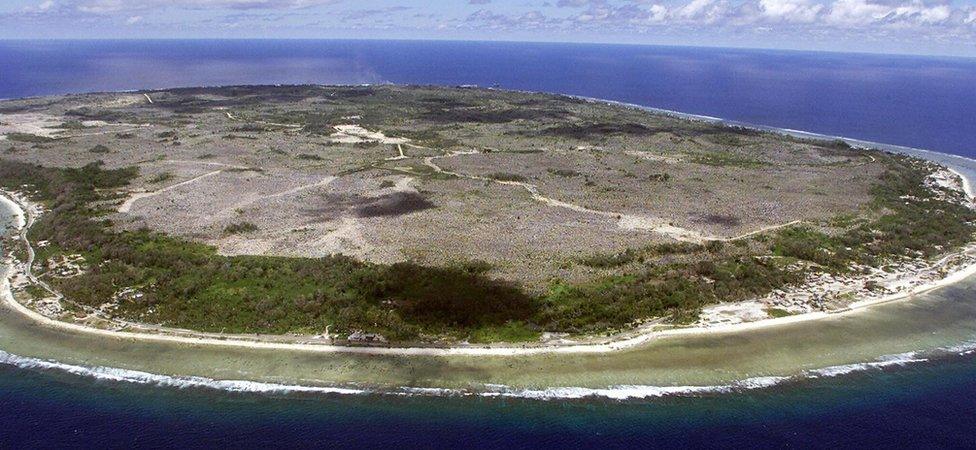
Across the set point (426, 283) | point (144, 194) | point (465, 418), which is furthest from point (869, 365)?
point (144, 194)

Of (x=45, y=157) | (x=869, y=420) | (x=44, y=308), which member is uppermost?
(x=45, y=157)

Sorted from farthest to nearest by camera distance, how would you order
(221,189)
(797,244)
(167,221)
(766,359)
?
(221,189), (167,221), (797,244), (766,359)

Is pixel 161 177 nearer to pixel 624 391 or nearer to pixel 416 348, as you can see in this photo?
pixel 416 348

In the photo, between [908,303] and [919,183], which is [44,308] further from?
[919,183]

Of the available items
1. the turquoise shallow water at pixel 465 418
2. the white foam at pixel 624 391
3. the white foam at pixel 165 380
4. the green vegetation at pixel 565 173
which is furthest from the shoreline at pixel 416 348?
the green vegetation at pixel 565 173

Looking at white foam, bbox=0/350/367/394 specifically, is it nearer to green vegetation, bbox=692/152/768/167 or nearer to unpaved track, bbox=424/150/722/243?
unpaved track, bbox=424/150/722/243

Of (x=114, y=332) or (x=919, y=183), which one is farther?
(x=919, y=183)

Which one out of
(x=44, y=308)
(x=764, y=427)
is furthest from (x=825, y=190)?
(x=44, y=308)

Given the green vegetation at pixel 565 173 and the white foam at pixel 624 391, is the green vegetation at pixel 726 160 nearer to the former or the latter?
the green vegetation at pixel 565 173
